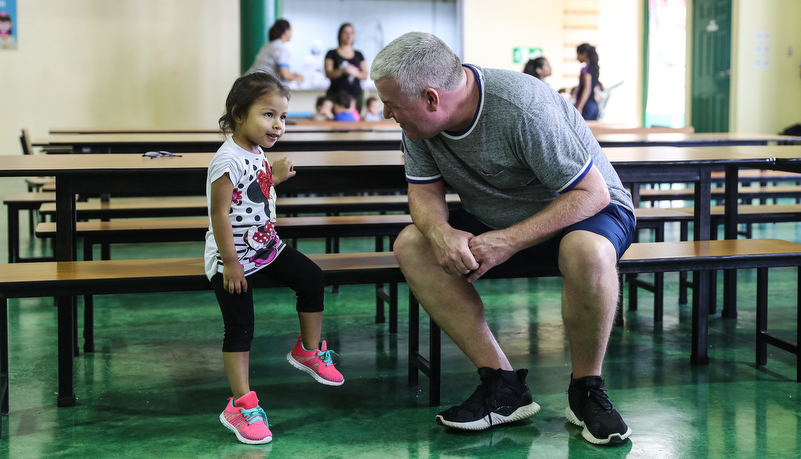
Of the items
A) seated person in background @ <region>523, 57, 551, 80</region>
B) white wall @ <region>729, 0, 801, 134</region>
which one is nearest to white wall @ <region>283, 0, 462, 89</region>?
seated person in background @ <region>523, 57, 551, 80</region>

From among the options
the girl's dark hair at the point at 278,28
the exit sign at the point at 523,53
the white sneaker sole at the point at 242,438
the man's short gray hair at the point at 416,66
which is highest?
the exit sign at the point at 523,53

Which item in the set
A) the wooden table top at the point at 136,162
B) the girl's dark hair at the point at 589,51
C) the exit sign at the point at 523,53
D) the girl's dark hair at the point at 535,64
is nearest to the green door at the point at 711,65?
the exit sign at the point at 523,53

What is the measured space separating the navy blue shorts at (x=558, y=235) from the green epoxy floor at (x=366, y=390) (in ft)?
1.29

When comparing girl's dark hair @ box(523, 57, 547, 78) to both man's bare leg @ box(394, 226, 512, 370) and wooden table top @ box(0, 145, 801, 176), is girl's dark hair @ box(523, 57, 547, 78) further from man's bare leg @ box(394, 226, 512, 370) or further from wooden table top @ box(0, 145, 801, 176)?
man's bare leg @ box(394, 226, 512, 370)

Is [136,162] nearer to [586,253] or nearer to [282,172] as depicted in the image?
[282,172]

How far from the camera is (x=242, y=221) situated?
200 cm

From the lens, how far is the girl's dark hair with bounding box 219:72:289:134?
198cm

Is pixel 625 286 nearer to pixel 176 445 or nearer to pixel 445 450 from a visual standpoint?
pixel 445 450

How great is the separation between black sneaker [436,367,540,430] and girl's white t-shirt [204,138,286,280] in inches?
23.7

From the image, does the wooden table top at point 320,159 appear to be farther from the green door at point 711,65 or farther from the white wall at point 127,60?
the white wall at point 127,60

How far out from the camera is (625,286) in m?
3.80

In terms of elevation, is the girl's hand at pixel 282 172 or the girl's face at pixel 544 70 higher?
the girl's face at pixel 544 70

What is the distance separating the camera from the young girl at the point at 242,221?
1.94m

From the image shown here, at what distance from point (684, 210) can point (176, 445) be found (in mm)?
2328
